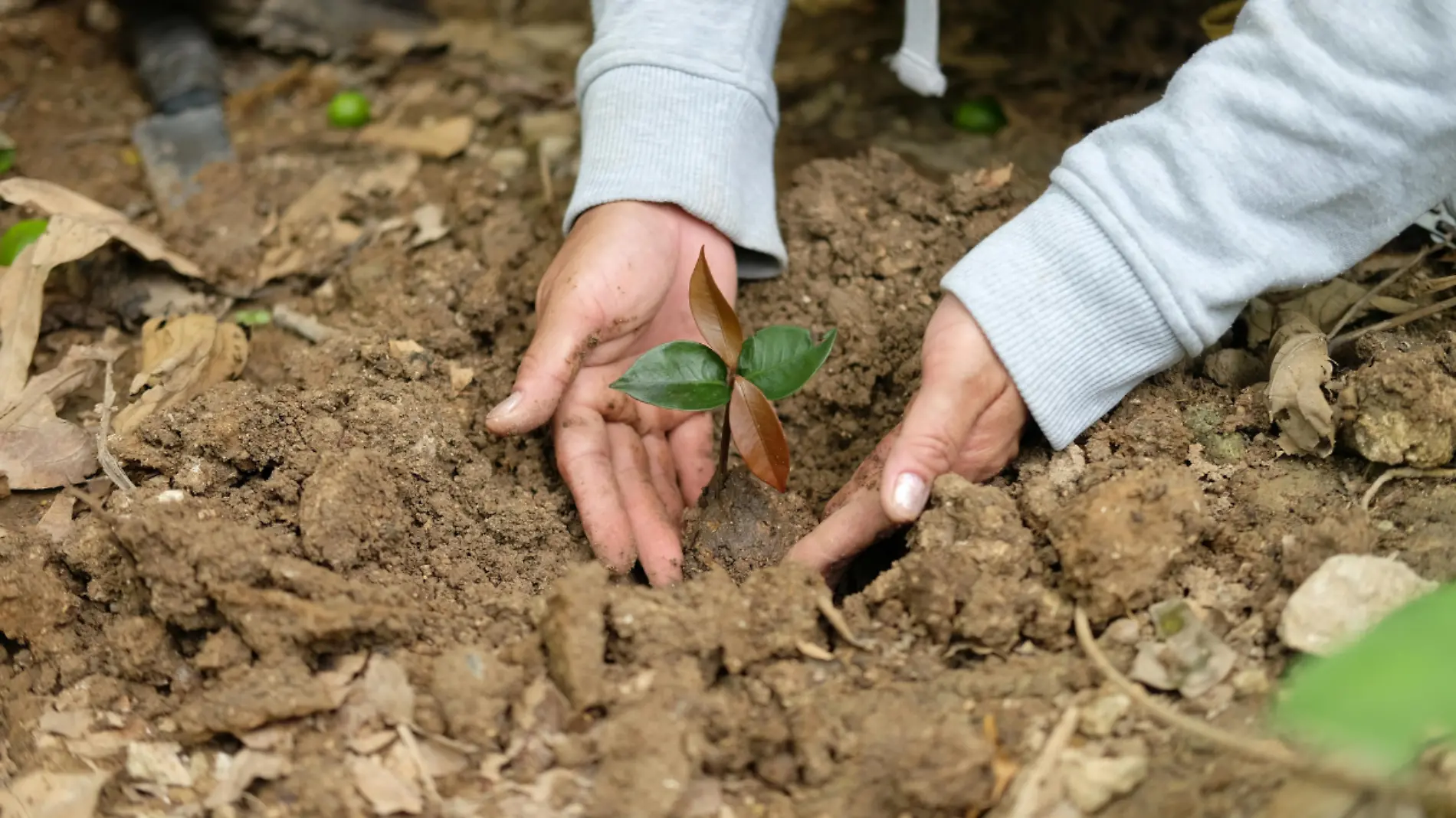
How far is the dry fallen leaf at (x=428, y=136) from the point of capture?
2584 millimetres

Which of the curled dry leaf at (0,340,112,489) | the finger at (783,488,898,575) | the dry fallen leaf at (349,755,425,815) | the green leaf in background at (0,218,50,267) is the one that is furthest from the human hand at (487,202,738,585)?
the green leaf in background at (0,218,50,267)

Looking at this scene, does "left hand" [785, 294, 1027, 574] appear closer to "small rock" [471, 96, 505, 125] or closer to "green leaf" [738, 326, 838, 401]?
"green leaf" [738, 326, 838, 401]

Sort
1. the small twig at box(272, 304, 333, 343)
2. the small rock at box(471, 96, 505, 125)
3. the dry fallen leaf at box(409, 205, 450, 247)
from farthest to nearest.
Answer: the small rock at box(471, 96, 505, 125)
the dry fallen leaf at box(409, 205, 450, 247)
the small twig at box(272, 304, 333, 343)

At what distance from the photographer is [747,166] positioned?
79.6 inches

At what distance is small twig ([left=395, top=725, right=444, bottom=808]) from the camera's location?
1.24 meters

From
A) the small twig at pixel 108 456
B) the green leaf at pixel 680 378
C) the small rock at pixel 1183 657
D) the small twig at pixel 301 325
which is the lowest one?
the small twig at pixel 301 325

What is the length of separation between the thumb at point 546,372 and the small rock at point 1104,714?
0.89 metres

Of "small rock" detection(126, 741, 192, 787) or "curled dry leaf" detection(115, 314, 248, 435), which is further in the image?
"curled dry leaf" detection(115, 314, 248, 435)

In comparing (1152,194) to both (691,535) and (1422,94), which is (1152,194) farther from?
(691,535)

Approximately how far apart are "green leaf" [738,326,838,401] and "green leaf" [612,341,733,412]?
4 centimetres

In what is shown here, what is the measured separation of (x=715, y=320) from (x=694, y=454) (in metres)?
0.42

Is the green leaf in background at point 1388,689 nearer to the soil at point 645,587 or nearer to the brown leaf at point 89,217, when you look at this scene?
the soil at point 645,587

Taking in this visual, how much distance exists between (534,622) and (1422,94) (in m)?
1.42

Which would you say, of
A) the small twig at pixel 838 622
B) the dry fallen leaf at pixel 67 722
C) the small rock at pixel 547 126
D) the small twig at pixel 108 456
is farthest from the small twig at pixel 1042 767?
the small rock at pixel 547 126
